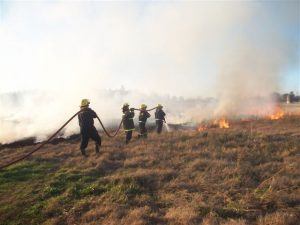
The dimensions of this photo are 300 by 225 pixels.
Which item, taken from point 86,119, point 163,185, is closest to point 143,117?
point 86,119

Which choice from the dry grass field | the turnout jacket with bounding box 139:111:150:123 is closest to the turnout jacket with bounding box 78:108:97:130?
the dry grass field

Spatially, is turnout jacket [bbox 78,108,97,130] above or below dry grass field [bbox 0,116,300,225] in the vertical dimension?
above

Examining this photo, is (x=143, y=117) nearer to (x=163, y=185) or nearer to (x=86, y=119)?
(x=86, y=119)

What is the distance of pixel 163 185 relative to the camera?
34.8 feet

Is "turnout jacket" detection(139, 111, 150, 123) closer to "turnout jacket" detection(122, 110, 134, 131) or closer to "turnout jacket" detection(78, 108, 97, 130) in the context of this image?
"turnout jacket" detection(122, 110, 134, 131)

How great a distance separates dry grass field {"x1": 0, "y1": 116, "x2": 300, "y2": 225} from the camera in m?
8.64

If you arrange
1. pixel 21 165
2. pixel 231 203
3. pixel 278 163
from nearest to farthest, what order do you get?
pixel 231 203 < pixel 278 163 < pixel 21 165

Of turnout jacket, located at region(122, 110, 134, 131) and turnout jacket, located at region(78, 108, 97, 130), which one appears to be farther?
turnout jacket, located at region(122, 110, 134, 131)

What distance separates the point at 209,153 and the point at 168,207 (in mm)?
5124

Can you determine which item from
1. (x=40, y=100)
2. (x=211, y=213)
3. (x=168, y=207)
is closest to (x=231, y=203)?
(x=211, y=213)

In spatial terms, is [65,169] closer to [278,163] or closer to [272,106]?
[278,163]

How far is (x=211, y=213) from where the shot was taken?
27.4 ft

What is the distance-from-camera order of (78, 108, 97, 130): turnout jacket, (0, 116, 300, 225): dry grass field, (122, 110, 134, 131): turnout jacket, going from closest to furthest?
(0, 116, 300, 225): dry grass field, (78, 108, 97, 130): turnout jacket, (122, 110, 134, 131): turnout jacket

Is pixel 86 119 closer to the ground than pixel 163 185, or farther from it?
farther from it
